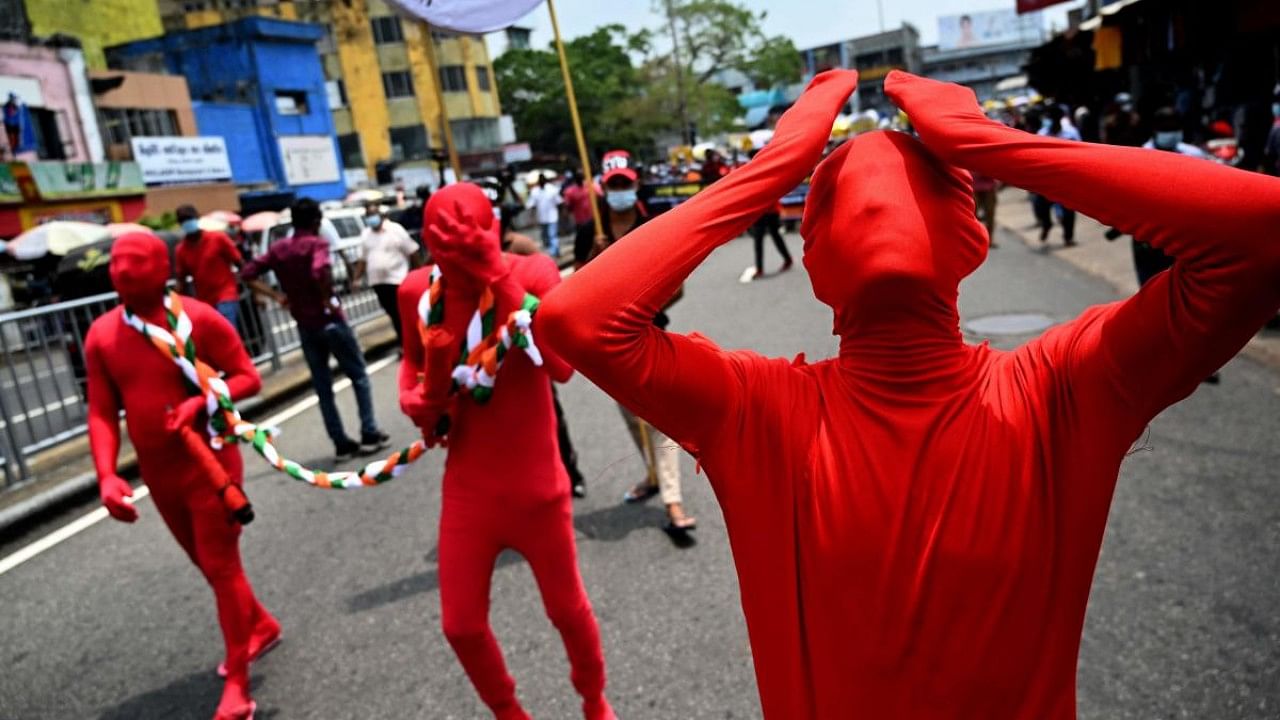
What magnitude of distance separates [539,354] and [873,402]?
1.79 meters

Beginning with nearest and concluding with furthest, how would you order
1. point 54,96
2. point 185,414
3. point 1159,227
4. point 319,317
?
point 1159,227 → point 185,414 → point 319,317 → point 54,96

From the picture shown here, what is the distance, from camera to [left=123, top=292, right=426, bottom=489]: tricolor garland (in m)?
3.63

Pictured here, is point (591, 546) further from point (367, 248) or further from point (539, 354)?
point (367, 248)

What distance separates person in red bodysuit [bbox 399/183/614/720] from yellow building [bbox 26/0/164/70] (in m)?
30.9

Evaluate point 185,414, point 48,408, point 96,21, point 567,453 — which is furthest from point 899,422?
point 96,21

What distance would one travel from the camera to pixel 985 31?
103 metres

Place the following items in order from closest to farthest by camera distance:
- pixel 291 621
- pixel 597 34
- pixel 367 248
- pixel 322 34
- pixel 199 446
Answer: pixel 199 446
pixel 291 621
pixel 367 248
pixel 322 34
pixel 597 34

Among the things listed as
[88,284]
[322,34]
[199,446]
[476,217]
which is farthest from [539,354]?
[322,34]

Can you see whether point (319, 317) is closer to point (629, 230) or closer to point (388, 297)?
point (388, 297)

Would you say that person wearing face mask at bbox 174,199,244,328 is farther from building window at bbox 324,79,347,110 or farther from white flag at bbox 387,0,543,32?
building window at bbox 324,79,347,110

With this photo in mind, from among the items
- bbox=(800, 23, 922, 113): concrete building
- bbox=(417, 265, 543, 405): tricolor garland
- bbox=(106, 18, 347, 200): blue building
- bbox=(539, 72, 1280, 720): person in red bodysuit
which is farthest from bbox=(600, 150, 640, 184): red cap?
bbox=(800, 23, 922, 113): concrete building

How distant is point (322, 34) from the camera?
3978cm

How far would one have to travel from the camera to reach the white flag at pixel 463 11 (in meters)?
3.05

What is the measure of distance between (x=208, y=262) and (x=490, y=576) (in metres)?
6.88
